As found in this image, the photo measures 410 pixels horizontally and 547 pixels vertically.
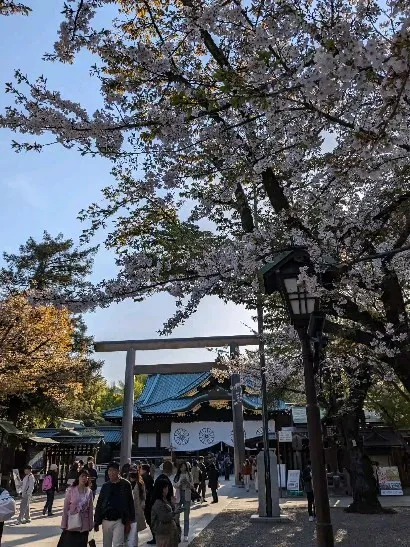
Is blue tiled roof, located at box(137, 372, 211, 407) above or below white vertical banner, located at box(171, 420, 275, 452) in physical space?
above

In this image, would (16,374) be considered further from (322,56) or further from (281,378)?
(322,56)

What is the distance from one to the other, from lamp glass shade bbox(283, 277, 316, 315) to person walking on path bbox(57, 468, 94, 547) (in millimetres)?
3686

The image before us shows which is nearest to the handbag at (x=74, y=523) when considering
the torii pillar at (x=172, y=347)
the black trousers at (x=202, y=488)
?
the black trousers at (x=202, y=488)

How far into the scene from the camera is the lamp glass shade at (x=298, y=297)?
17.9 ft

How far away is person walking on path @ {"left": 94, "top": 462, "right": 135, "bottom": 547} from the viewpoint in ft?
20.4

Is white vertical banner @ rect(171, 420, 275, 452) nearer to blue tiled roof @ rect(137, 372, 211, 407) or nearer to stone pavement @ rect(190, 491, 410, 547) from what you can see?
blue tiled roof @ rect(137, 372, 211, 407)

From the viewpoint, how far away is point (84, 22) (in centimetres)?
490

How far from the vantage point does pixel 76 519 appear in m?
6.14

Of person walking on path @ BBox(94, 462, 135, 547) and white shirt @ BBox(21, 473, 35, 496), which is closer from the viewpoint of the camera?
person walking on path @ BBox(94, 462, 135, 547)

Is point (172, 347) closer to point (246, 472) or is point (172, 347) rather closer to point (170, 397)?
point (246, 472)

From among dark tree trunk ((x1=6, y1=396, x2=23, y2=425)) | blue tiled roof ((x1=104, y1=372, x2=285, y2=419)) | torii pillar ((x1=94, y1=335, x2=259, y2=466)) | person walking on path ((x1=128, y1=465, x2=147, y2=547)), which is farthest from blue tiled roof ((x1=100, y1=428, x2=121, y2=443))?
person walking on path ((x1=128, y1=465, x2=147, y2=547))

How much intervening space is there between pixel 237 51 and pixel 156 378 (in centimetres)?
3658

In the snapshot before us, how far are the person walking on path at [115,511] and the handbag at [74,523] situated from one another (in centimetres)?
21

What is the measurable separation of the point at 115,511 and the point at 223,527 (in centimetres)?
585
